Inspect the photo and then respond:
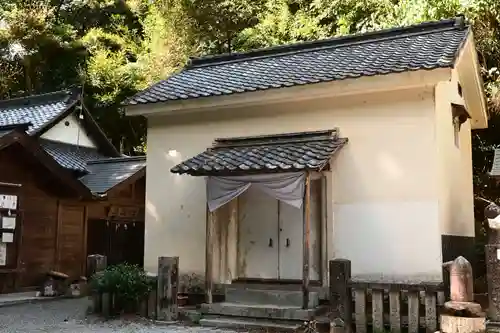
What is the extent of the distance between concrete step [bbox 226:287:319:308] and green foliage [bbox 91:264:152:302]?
1.62 meters

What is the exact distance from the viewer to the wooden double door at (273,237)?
1041 centimetres

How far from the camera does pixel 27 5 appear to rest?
28.6 m

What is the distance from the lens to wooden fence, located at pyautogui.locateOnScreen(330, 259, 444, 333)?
7902 millimetres

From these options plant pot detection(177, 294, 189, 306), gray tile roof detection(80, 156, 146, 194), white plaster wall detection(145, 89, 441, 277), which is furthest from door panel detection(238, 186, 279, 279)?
gray tile roof detection(80, 156, 146, 194)

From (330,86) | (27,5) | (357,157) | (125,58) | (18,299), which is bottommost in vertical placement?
(18,299)

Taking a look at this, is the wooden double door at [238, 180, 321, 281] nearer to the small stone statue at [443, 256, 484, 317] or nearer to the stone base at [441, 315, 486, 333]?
the small stone statue at [443, 256, 484, 317]

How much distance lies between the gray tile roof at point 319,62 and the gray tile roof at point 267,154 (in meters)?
1.09

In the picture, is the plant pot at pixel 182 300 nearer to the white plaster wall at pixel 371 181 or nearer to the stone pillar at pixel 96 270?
Result: the white plaster wall at pixel 371 181

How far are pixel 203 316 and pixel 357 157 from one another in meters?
4.17

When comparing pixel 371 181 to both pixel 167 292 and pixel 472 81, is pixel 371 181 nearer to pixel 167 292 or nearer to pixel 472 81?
pixel 167 292

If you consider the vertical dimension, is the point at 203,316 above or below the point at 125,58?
below

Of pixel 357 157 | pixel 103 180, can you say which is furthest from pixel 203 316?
pixel 103 180

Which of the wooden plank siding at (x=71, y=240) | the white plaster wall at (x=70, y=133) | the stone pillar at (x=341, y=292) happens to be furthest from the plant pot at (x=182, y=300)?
the white plaster wall at (x=70, y=133)

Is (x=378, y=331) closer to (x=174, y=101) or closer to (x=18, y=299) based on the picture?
(x=174, y=101)
